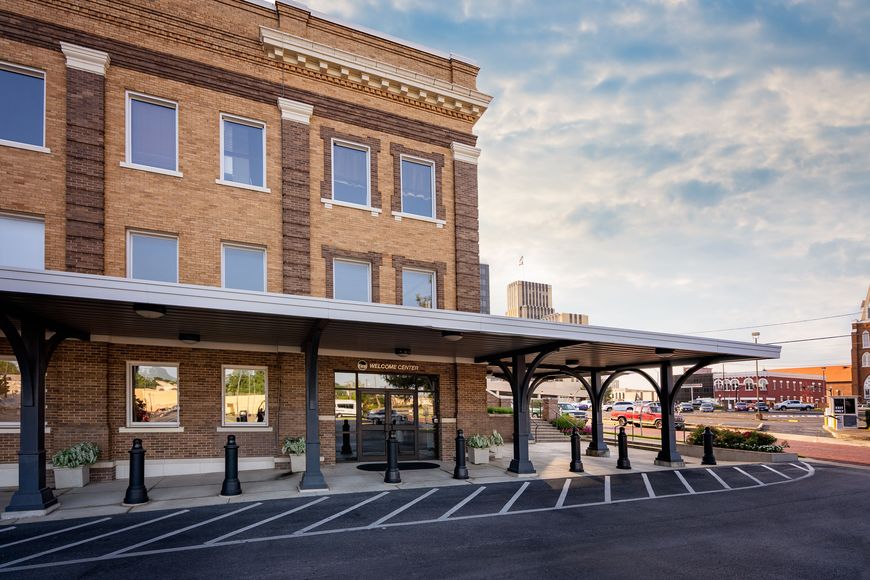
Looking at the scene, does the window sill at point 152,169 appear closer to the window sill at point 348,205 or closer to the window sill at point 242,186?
the window sill at point 242,186

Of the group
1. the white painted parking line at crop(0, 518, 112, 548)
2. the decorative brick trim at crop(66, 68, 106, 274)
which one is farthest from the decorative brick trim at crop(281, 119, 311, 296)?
the white painted parking line at crop(0, 518, 112, 548)

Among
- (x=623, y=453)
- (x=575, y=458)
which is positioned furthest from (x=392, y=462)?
(x=623, y=453)

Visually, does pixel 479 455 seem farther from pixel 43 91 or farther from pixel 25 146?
pixel 43 91

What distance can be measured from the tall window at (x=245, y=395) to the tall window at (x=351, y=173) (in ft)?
18.6

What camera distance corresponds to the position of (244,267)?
1503 cm

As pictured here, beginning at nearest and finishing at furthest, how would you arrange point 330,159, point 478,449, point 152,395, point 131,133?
1. point 152,395
2. point 131,133
3. point 478,449
4. point 330,159

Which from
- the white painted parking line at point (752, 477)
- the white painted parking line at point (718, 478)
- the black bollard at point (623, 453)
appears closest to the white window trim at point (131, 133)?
the black bollard at point (623, 453)

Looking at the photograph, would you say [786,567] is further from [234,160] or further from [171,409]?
[234,160]

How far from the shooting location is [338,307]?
10.8 metres

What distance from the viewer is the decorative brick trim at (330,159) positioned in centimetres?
1609

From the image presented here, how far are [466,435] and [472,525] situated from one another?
7823mm

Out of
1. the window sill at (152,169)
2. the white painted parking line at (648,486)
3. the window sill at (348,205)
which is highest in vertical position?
the window sill at (152,169)

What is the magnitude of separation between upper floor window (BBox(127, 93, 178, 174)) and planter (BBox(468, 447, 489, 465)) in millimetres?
11332

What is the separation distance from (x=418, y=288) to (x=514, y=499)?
772cm
